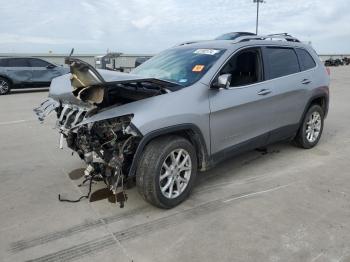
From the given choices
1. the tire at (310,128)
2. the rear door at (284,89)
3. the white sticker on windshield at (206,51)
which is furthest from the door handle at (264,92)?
the tire at (310,128)

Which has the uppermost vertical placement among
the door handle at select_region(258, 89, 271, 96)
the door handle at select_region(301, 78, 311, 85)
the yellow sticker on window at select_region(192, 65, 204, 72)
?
the yellow sticker on window at select_region(192, 65, 204, 72)

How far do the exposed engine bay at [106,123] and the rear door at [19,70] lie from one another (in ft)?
44.8

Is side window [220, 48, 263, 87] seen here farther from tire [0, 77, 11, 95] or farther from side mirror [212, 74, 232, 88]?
tire [0, 77, 11, 95]

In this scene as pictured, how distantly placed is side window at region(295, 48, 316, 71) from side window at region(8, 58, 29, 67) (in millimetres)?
13958

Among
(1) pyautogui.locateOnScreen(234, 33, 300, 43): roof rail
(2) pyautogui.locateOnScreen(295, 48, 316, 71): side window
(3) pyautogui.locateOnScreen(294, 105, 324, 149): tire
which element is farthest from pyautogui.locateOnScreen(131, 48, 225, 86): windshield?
(3) pyautogui.locateOnScreen(294, 105, 324, 149): tire

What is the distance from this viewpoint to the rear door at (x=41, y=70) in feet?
56.1

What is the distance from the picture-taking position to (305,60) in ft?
20.6

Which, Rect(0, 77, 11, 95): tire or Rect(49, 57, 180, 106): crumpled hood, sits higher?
Rect(49, 57, 180, 106): crumpled hood

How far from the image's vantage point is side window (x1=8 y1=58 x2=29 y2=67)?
1669cm

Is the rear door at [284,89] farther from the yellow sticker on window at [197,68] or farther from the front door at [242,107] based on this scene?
the yellow sticker on window at [197,68]

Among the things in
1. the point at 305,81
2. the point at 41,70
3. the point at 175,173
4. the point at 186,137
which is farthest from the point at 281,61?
the point at 41,70

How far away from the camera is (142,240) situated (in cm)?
355

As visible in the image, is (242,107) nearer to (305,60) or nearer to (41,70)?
(305,60)

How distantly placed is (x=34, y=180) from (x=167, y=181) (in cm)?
204
